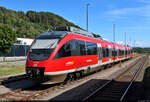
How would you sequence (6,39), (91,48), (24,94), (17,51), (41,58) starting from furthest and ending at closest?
(17,51) → (6,39) → (91,48) → (41,58) → (24,94)

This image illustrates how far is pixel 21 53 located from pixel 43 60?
4703 cm

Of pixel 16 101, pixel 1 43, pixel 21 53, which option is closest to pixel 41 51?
pixel 16 101

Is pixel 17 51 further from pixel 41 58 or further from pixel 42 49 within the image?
pixel 41 58

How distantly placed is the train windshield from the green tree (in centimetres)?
2940

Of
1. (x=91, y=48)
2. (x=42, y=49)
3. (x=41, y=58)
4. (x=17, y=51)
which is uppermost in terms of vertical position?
(x=91, y=48)

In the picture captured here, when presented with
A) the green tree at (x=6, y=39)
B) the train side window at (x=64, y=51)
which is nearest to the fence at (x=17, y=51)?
the green tree at (x=6, y=39)

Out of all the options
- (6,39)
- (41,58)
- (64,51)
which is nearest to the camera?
(41,58)

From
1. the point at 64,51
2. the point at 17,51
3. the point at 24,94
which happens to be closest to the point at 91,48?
the point at 64,51

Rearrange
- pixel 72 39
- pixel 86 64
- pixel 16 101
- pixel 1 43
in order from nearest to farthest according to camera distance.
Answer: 1. pixel 16 101
2. pixel 72 39
3. pixel 86 64
4. pixel 1 43

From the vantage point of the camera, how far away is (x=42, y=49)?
428 inches

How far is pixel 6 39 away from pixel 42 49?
3111cm

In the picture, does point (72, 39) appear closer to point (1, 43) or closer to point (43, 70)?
point (43, 70)

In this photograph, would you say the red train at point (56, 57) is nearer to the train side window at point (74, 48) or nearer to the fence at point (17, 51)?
the train side window at point (74, 48)

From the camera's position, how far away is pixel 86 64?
14.4m
